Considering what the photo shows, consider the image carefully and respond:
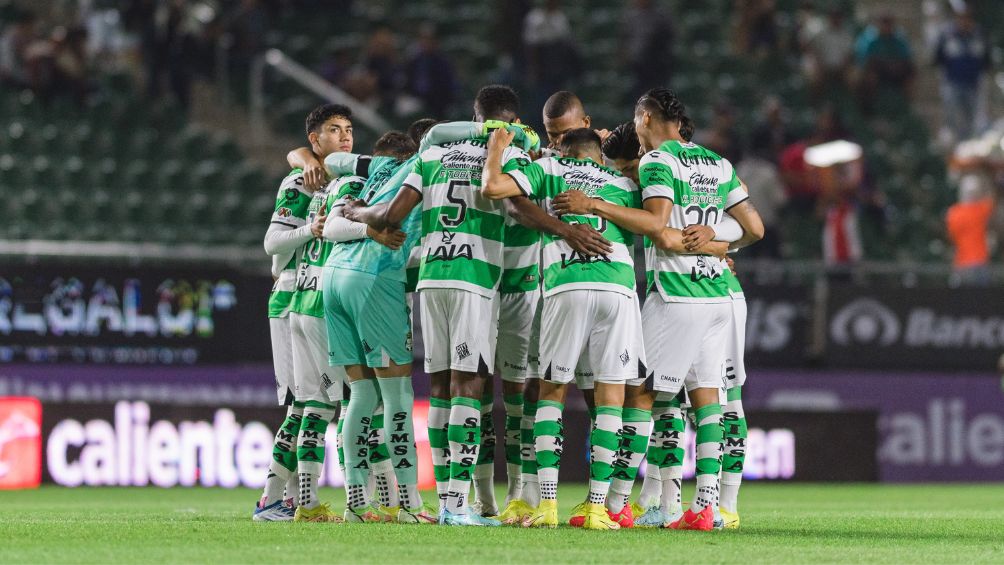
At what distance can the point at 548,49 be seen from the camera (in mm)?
21734

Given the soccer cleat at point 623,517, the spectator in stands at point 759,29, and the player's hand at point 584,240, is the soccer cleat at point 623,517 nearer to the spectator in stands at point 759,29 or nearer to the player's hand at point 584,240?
the player's hand at point 584,240

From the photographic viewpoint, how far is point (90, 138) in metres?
A: 20.3

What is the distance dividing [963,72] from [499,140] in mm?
15771

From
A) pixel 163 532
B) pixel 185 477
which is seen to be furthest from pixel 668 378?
pixel 185 477

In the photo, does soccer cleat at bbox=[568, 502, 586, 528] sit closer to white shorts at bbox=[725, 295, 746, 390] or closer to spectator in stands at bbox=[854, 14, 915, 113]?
white shorts at bbox=[725, 295, 746, 390]

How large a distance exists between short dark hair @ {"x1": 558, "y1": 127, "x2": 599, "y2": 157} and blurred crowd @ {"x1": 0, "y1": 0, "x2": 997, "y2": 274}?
32.4ft

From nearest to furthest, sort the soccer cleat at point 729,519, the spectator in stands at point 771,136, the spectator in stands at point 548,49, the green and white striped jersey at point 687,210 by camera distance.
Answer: the green and white striped jersey at point 687,210, the soccer cleat at point 729,519, the spectator in stands at point 771,136, the spectator in stands at point 548,49

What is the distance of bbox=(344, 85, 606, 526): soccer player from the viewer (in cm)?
914

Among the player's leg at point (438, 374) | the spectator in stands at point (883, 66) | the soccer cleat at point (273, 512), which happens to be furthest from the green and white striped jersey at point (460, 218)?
the spectator in stands at point (883, 66)

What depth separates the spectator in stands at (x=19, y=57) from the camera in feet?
67.6

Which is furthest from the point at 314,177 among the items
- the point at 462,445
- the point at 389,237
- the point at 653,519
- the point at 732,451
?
the point at 732,451

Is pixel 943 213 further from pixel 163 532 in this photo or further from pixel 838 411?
pixel 163 532

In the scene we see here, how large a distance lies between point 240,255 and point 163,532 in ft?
27.2

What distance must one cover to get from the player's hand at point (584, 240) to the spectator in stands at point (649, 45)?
13727mm
